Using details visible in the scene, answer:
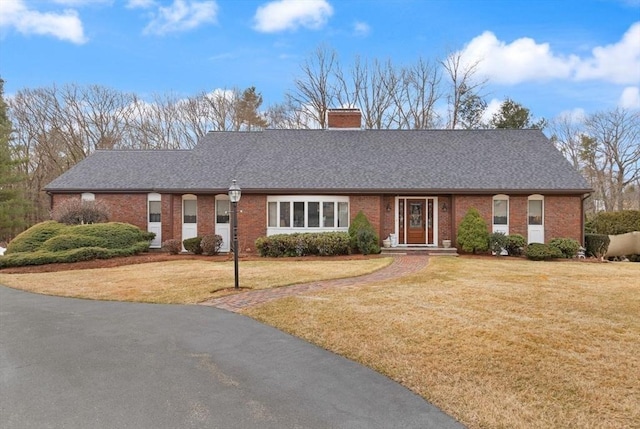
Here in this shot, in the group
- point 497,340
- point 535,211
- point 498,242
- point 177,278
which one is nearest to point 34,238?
point 177,278

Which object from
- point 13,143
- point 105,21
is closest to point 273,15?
point 105,21

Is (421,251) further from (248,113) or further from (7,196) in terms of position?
(7,196)

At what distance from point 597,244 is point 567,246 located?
2.54 meters

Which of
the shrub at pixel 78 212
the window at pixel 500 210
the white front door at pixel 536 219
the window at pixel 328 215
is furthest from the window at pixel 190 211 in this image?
the white front door at pixel 536 219

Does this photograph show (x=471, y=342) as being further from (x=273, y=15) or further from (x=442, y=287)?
(x=273, y=15)

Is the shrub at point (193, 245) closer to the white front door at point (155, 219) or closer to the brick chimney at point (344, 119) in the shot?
the white front door at point (155, 219)

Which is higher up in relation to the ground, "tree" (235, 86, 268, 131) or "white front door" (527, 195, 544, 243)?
"tree" (235, 86, 268, 131)

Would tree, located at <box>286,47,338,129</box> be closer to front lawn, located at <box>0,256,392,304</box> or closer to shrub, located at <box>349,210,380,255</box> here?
shrub, located at <box>349,210,380,255</box>

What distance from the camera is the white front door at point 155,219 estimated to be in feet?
59.7

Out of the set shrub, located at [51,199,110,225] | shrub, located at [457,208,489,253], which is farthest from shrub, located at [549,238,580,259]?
shrub, located at [51,199,110,225]

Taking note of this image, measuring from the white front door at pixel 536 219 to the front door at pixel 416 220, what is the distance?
4.40 meters

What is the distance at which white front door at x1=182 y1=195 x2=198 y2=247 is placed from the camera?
56.6ft

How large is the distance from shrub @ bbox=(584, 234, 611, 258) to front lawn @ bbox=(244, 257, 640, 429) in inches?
286

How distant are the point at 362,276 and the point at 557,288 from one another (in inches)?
187
